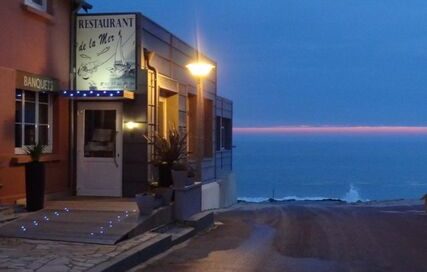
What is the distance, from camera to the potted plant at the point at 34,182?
13.2 m

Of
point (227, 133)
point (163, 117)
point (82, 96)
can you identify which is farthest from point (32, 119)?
point (227, 133)

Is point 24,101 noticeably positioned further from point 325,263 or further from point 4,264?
point 325,263

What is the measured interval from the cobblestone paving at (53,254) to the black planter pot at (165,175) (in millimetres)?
3393

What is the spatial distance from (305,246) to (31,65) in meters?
6.71

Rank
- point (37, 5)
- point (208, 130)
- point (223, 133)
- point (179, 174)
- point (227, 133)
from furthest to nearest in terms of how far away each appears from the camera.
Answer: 1. point (227, 133)
2. point (223, 133)
3. point (208, 130)
4. point (37, 5)
5. point (179, 174)

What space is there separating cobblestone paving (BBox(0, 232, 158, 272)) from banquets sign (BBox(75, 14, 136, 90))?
5.68 meters

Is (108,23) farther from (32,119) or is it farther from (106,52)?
(32,119)

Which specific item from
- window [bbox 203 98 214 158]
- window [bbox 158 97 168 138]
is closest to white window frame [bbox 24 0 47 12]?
window [bbox 158 97 168 138]

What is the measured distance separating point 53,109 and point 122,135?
1857mm

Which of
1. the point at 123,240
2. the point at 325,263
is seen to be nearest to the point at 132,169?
the point at 123,240

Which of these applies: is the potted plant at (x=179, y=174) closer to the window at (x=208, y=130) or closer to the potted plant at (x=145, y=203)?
the potted plant at (x=145, y=203)

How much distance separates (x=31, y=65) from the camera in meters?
14.5

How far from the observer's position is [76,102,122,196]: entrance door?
16500 mm

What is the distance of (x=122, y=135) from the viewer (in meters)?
16.7
